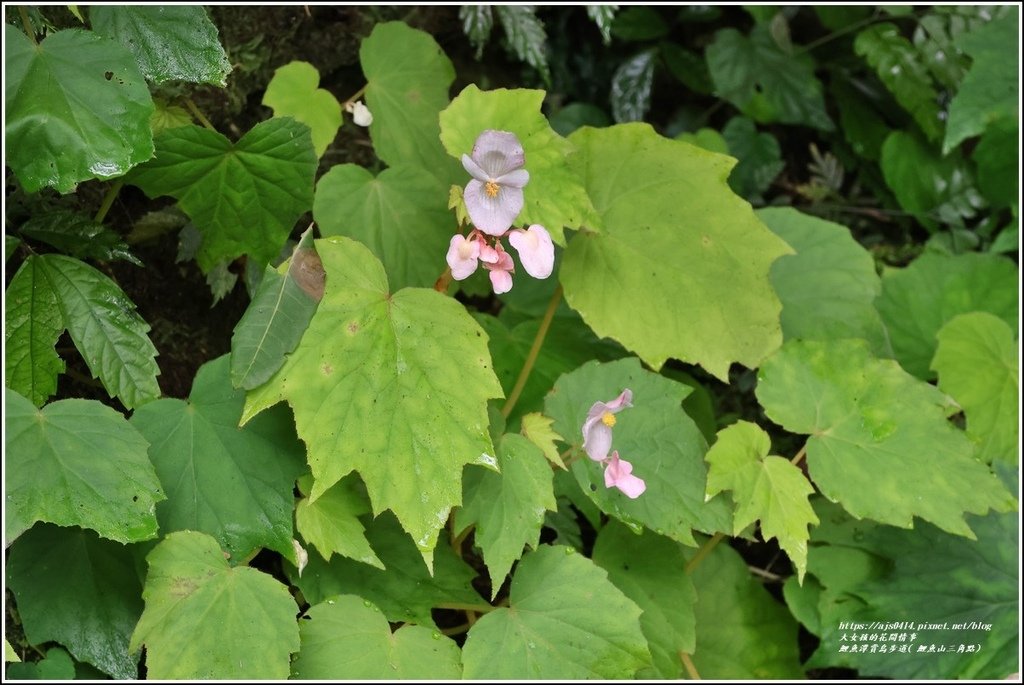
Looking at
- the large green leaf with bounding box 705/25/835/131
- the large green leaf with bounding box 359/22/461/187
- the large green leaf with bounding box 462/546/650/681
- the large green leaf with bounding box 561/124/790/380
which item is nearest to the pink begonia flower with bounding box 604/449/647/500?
the large green leaf with bounding box 462/546/650/681

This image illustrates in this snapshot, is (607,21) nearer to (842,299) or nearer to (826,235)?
(826,235)

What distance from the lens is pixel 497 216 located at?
111 cm

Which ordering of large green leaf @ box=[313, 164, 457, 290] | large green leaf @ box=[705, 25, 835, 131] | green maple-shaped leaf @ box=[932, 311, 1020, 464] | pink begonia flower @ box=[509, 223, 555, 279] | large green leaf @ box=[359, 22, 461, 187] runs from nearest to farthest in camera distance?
1. pink begonia flower @ box=[509, 223, 555, 279]
2. large green leaf @ box=[313, 164, 457, 290]
3. large green leaf @ box=[359, 22, 461, 187]
4. green maple-shaped leaf @ box=[932, 311, 1020, 464]
5. large green leaf @ box=[705, 25, 835, 131]

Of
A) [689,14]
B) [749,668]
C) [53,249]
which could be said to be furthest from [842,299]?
[53,249]

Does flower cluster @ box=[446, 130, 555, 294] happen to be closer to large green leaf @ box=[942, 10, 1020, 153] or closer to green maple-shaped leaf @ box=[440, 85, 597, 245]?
green maple-shaped leaf @ box=[440, 85, 597, 245]

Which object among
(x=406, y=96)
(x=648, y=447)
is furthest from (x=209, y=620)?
(x=406, y=96)

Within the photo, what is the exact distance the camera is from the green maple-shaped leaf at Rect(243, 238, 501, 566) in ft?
3.57

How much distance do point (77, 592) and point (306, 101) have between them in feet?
2.70

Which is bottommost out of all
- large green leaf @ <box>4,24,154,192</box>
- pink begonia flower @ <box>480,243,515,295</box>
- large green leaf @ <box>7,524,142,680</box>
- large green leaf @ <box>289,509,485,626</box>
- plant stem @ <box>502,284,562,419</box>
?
large green leaf @ <box>289,509,485,626</box>

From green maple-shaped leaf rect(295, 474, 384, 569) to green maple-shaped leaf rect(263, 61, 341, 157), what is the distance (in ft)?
1.87

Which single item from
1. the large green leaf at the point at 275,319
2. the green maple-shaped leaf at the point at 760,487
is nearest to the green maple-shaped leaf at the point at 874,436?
the green maple-shaped leaf at the point at 760,487

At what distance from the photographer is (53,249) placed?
126 cm

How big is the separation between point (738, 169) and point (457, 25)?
79 cm

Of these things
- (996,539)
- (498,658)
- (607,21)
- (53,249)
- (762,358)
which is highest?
(607,21)
